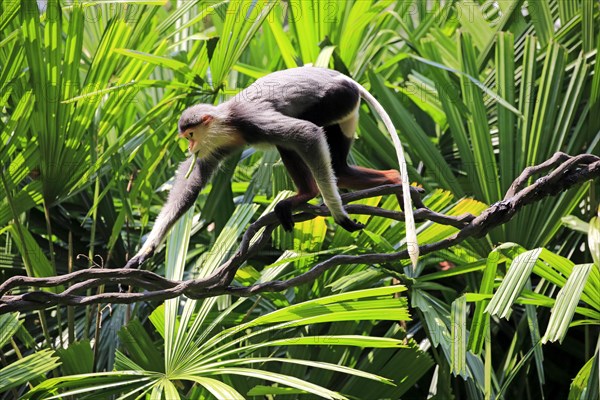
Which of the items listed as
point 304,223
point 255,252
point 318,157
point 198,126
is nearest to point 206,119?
point 198,126

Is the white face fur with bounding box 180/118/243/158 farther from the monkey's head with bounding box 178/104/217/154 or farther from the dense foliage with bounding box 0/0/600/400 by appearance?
the dense foliage with bounding box 0/0/600/400

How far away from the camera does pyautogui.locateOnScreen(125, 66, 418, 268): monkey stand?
2.65 meters

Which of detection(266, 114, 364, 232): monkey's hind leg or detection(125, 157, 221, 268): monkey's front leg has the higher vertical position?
detection(266, 114, 364, 232): monkey's hind leg

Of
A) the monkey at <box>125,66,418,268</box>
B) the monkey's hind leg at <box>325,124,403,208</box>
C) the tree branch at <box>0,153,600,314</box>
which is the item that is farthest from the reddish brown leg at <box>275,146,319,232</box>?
the tree branch at <box>0,153,600,314</box>

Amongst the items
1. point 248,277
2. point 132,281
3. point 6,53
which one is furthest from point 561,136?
point 6,53

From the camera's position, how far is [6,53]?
10.7 feet

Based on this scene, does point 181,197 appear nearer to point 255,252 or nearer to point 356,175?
point 356,175

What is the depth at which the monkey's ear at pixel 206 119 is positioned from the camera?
9.46 feet

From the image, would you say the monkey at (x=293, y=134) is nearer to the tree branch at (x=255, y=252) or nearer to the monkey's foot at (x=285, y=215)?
the monkey's foot at (x=285, y=215)

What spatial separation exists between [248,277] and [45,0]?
142 centimetres

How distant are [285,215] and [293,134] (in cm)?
28

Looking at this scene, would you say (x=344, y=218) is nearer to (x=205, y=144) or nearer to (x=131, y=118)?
(x=205, y=144)

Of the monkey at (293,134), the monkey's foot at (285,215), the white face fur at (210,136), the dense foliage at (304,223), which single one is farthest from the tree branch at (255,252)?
the white face fur at (210,136)

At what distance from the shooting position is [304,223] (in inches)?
128
